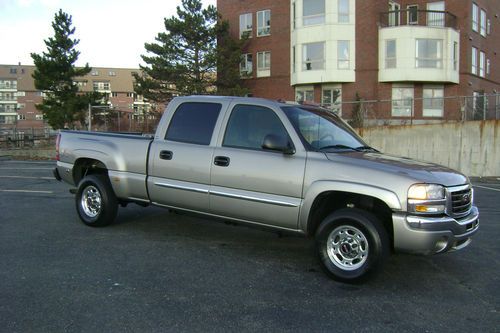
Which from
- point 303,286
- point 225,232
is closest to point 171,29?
point 225,232

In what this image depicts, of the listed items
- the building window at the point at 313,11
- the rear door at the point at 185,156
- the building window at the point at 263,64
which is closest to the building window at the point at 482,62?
the building window at the point at 313,11

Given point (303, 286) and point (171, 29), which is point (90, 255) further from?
point (171, 29)

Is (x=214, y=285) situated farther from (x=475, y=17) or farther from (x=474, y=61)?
(x=475, y=17)

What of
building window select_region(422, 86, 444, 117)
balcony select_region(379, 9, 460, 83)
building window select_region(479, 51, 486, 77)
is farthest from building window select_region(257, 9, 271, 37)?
building window select_region(479, 51, 486, 77)

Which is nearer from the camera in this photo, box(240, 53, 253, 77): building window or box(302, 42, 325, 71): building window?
box(302, 42, 325, 71): building window

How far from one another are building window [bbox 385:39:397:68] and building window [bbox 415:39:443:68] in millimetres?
1553

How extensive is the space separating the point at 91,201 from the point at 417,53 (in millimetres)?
28633

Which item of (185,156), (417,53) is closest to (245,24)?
(417,53)

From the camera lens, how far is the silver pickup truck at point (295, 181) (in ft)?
15.4

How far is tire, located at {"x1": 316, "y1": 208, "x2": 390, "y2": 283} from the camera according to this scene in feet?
15.6

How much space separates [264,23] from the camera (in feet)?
119

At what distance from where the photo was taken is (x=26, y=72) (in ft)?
390

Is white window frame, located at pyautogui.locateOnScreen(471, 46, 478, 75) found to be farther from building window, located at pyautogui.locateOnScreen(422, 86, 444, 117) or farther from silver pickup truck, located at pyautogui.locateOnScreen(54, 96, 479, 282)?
silver pickup truck, located at pyautogui.locateOnScreen(54, 96, 479, 282)

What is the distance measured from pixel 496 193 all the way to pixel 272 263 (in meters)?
9.00
